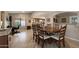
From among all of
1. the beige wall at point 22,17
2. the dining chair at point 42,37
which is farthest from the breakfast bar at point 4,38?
the dining chair at point 42,37

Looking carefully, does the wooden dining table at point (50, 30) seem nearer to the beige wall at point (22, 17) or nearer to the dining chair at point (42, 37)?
the dining chair at point (42, 37)

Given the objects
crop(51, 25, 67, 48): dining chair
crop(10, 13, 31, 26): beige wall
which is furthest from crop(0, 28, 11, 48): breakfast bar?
crop(51, 25, 67, 48): dining chair

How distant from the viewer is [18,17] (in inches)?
103

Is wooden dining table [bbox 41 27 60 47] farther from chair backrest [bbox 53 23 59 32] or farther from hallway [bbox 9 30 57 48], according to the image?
hallway [bbox 9 30 57 48]

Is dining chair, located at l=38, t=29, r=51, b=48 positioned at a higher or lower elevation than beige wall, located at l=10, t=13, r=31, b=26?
lower

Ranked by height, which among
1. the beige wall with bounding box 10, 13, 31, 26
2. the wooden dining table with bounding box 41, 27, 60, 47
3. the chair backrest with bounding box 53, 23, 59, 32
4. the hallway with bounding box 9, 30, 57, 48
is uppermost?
the beige wall with bounding box 10, 13, 31, 26

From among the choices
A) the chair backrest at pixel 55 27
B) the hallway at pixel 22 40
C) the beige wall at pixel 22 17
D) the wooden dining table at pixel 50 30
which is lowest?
the hallway at pixel 22 40

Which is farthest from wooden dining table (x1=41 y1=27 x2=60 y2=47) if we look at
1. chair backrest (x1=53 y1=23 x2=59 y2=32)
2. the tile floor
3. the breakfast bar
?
the breakfast bar

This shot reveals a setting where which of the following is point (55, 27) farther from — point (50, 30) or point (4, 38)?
point (4, 38)

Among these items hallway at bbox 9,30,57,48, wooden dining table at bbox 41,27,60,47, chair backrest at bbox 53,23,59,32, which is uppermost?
chair backrest at bbox 53,23,59,32

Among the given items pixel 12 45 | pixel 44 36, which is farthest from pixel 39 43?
pixel 12 45

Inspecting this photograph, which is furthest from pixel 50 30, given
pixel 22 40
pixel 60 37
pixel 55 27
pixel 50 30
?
pixel 22 40
